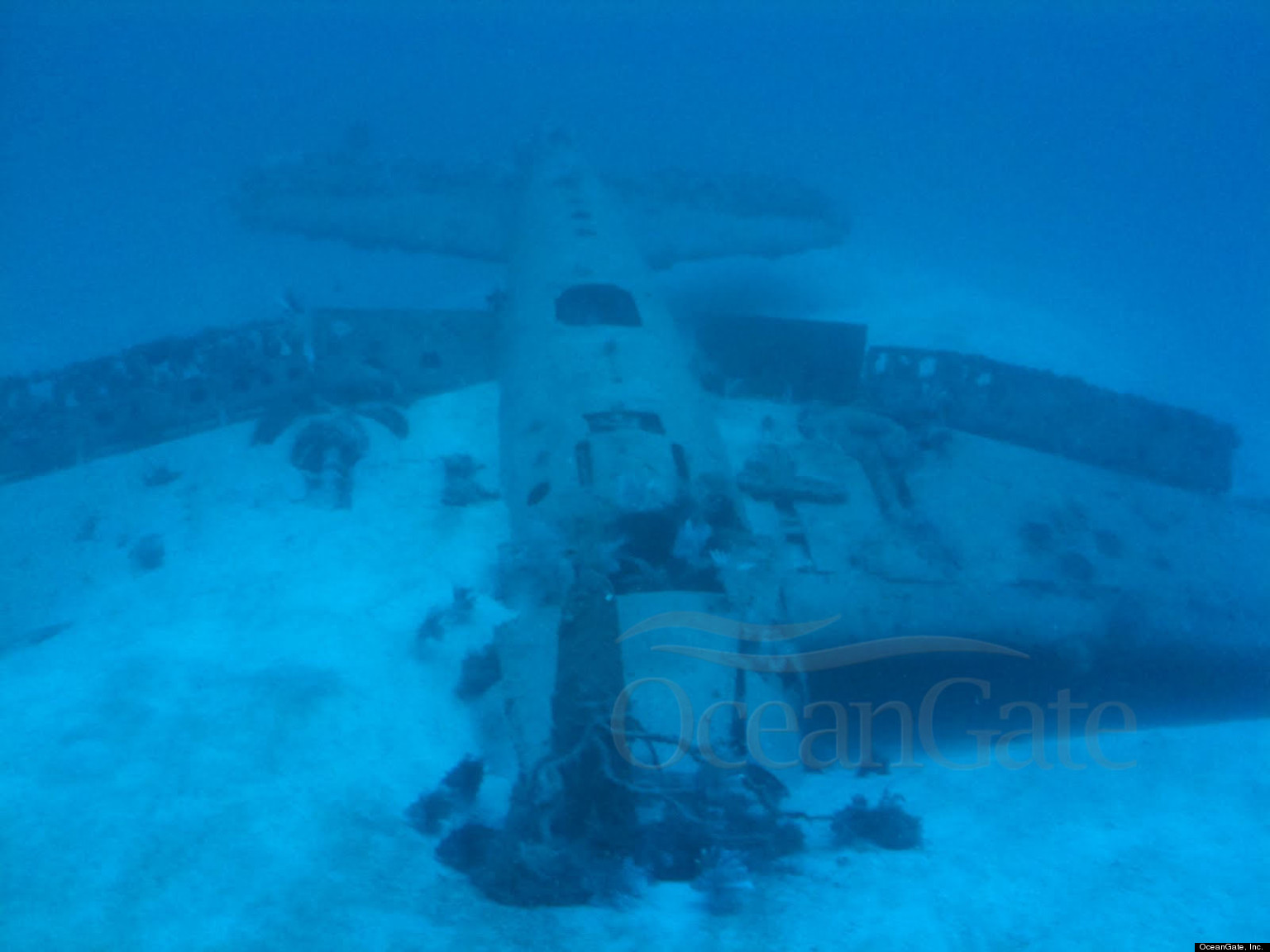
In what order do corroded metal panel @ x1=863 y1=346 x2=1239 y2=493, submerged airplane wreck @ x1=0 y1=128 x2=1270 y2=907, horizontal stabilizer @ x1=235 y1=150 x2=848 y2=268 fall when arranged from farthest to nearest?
horizontal stabilizer @ x1=235 y1=150 x2=848 y2=268 → corroded metal panel @ x1=863 y1=346 x2=1239 y2=493 → submerged airplane wreck @ x1=0 y1=128 x2=1270 y2=907

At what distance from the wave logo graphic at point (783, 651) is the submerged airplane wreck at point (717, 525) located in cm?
3

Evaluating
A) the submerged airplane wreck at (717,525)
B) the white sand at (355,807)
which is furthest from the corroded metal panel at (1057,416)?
the white sand at (355,807)

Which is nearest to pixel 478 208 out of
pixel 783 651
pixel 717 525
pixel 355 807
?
pixel 717 525

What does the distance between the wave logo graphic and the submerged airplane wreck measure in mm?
33

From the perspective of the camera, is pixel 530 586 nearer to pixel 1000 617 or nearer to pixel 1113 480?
pixel 1000 617

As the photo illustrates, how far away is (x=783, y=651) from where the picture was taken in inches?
287

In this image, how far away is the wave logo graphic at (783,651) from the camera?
6.85 m

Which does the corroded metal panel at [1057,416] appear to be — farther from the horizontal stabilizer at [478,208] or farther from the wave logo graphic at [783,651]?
the horizontal stabilizer at [478,208]

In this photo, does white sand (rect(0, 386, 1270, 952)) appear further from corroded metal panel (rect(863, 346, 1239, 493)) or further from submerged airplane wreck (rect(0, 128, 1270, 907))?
corroded metal panel (rect(863, 346, 1239, 493))

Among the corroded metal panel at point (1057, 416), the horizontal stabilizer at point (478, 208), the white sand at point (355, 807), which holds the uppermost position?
the horizontal stabilizer at point (478, 208)

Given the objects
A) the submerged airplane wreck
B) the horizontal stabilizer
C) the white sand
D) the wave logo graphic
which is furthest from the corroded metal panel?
the horizontal stabilizer

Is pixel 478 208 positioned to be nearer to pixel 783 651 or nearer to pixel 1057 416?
pixel 1057 416

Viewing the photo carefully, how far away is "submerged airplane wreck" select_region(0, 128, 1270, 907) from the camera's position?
20.1ft

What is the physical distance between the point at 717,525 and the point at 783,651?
175cm
